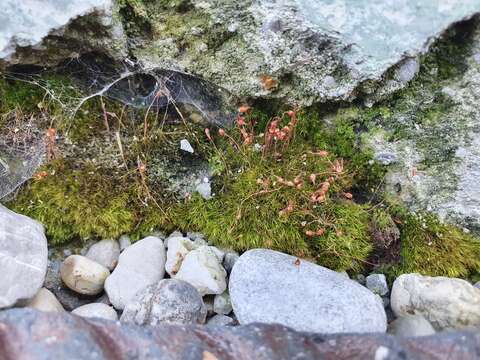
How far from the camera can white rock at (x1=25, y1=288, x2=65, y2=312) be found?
9.82 feet

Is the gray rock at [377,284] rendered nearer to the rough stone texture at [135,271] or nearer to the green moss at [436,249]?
the green moss at [436,249]

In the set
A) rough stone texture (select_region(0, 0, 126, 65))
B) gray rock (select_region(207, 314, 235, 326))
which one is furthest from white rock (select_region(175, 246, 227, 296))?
rough stone texture (select_region(0, 0, 126, 65))

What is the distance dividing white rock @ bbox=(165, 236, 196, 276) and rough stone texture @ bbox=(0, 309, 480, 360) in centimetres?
91

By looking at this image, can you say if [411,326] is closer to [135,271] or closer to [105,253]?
[135,271]

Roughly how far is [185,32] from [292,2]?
73 cm

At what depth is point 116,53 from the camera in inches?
138

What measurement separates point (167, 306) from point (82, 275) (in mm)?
668

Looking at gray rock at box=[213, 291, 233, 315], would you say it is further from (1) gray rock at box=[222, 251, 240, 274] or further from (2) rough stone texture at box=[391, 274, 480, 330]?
(2) rough stone texture at box=[391, 274, 480, 330]

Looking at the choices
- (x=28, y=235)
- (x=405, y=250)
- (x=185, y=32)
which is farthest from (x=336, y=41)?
(x=28, y=235)

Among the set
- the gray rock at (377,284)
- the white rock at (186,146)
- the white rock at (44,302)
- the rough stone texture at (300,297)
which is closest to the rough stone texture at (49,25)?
the white rock at (186,146)

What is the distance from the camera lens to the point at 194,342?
2299mm

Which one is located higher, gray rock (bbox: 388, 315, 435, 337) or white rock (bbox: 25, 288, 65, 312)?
gray rock (bbox: 388, 315, 435, 337)

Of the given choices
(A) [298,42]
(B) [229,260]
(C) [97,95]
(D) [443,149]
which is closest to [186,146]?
(C) [97,95]

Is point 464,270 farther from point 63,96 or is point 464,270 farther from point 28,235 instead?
point 63,96
